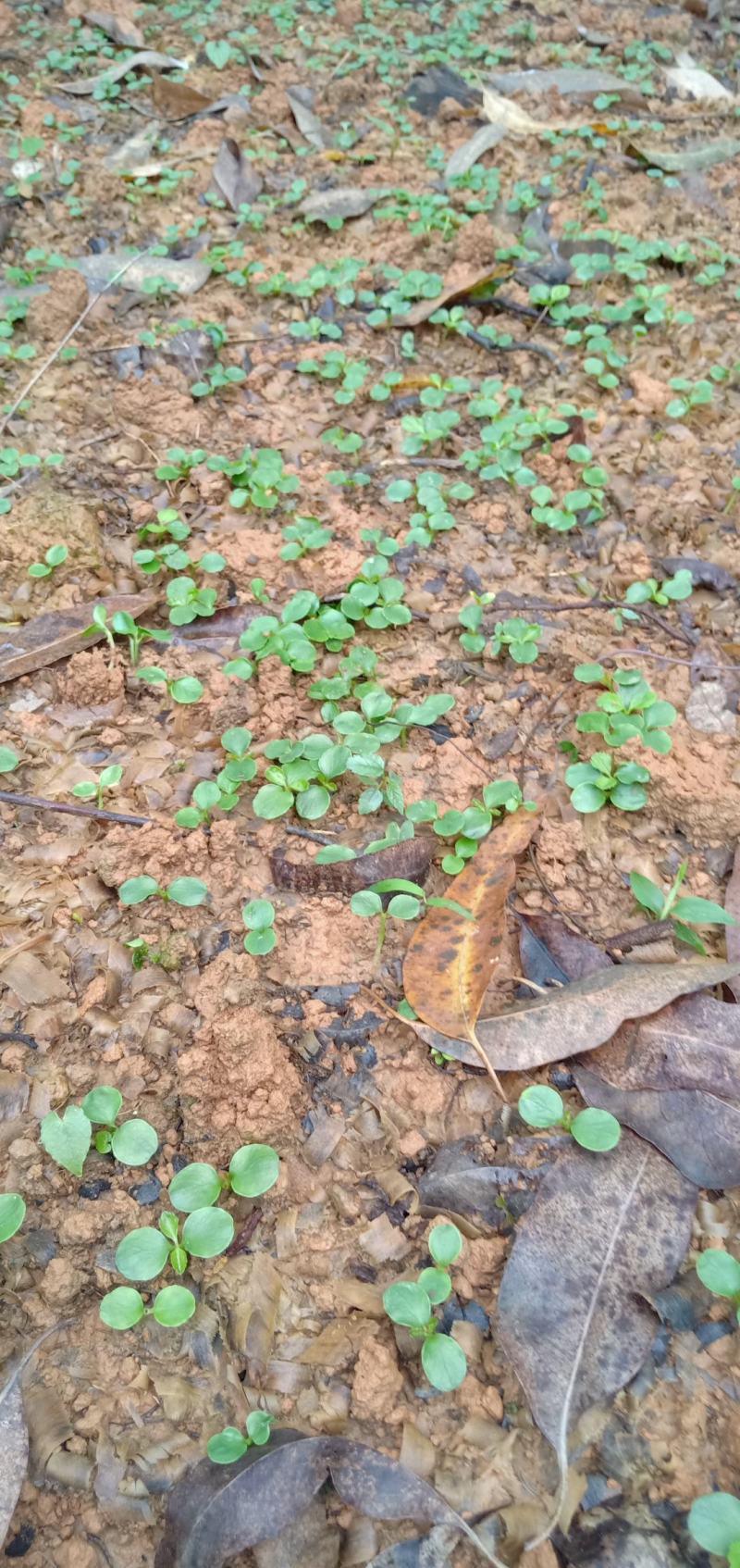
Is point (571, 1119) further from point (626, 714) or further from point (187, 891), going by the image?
point (626, 714)

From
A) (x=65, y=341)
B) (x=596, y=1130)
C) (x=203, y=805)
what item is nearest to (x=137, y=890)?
(x=203, y=805)

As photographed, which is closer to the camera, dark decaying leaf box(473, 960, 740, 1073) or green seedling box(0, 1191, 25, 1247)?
green seedling box(0, 1191, 25, 1247)

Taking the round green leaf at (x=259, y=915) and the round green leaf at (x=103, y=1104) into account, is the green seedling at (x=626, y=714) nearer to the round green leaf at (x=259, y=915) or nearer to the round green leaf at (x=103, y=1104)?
the round green leaf at (x=259, y=915)

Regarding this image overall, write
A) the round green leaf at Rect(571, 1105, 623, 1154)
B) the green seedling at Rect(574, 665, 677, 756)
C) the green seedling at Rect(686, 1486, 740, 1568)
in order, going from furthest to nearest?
1. the green seedling at Rect(574, 665, 677, 756)
2. the round green leaf at Rect(571, 1105, 623, 1154)
3. the green seedling at Rect(686, 1486, 740, 1568)

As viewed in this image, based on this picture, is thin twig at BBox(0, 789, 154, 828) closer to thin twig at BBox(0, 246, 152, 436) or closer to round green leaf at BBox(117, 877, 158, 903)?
round green leaf at BBox(117, 877, 158, 903)

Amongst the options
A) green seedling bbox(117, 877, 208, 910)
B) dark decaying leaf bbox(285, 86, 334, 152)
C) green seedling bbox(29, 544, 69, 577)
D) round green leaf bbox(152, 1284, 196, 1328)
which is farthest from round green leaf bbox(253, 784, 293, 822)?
dark decaying leaf bbox(285, 86, 334, 152)

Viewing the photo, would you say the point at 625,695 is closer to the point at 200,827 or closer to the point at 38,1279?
the point at 200,827

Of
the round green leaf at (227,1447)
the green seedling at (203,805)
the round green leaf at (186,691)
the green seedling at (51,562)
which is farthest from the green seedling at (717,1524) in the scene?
the green seedling at (51,562)
